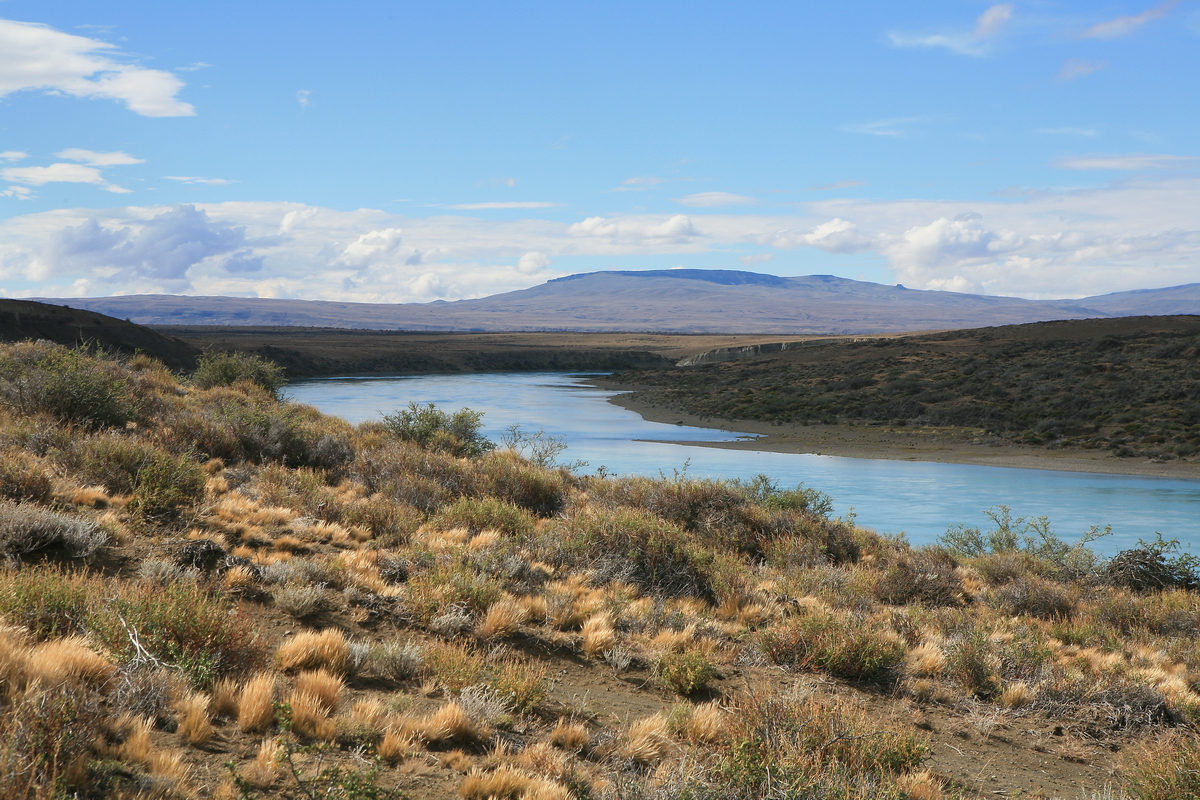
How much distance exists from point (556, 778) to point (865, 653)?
12.2ft

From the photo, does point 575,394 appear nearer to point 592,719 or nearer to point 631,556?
point 631,556

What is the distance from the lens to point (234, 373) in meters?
26.4

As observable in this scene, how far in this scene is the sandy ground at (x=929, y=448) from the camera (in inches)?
1048

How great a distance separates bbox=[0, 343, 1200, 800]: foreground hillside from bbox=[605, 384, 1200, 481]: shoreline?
1759 cm

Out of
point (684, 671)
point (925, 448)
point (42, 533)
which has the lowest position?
point (925, 448)

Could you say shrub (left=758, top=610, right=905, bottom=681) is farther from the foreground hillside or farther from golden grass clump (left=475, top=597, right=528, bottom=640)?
golden grass clump (left=475, top=597, right=528, bottom=640)

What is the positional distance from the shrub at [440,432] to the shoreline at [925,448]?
51.6ft

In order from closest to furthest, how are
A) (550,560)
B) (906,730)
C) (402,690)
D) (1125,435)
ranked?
(402,690) → (906,730) → (550,560) → (1125,435)

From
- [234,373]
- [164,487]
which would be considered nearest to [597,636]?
[164,487]

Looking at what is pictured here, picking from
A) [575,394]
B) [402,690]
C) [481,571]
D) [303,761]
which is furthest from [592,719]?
[575,394]

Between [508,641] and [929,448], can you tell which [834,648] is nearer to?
[508,641]

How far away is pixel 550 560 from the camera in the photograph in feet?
28.7

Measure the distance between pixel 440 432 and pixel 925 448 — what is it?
22.5 metres

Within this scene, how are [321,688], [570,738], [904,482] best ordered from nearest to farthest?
[321,688] < [570,738] < [904,482]
